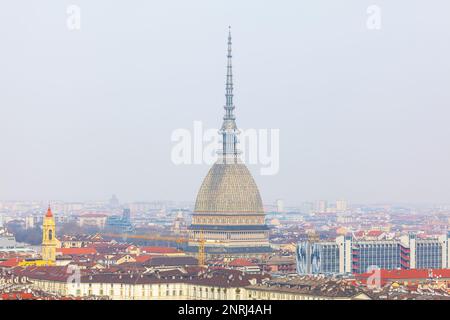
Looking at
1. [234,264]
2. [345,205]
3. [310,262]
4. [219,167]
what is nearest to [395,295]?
[310,262]

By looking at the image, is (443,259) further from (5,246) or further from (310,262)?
(5,246)

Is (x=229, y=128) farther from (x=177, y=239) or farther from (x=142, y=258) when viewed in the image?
(x=142, y=258)

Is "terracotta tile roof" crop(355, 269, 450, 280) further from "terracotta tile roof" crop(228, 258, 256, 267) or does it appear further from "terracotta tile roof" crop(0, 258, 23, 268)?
"terracotta tile roof" crop(0, 258, 23, 268)

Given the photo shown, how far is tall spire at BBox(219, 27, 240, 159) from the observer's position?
80.2 meters

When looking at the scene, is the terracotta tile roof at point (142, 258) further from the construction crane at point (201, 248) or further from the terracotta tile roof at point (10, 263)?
the terracotta tile roof at point (10, 263)

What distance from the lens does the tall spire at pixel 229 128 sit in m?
80.2

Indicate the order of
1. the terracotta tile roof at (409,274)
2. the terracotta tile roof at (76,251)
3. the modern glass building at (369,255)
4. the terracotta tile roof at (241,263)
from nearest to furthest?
the terracotta tile roof at (409,274), the modern glass building at (369,255), the terracotta tile roof at (241,263), the terracotta tile roof at (76,251)

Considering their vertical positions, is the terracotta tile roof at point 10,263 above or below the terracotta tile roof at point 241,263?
above

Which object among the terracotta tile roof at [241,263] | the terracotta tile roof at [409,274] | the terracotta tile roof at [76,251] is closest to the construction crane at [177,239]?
the terracotta tile roof at [241,263]

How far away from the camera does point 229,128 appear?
80.2m

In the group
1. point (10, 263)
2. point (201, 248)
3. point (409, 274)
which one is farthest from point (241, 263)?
point (409, 274)

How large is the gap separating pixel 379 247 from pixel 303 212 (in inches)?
2629

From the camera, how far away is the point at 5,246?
74.6 meters
